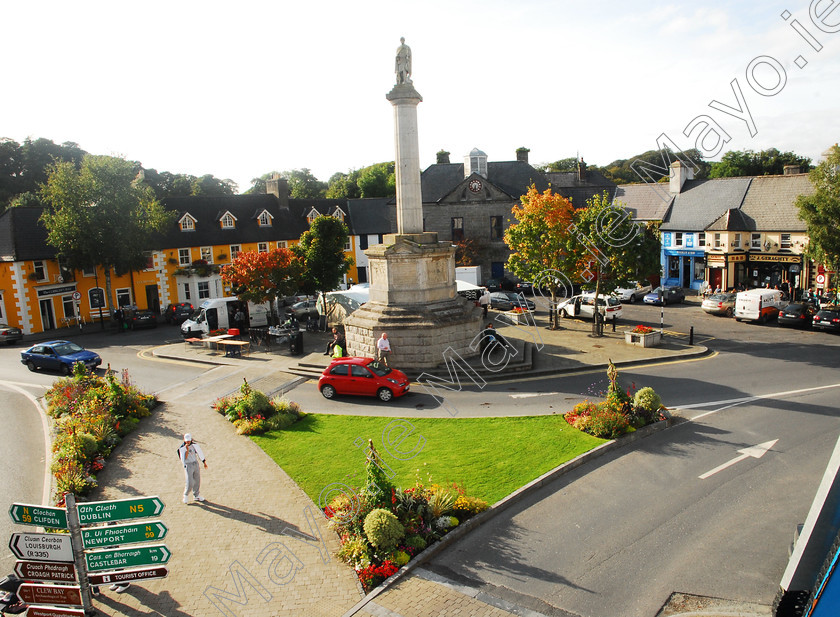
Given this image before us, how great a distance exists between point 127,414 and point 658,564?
631 inches

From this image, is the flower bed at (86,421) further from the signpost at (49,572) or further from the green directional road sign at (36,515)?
the green directional road sign at (36,515)

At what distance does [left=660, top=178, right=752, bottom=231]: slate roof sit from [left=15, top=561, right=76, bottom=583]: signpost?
146ft

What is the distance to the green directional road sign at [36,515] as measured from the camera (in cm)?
781

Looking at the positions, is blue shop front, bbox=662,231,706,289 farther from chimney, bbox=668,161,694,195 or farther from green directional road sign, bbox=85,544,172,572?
green directional road sign, bbox=85,544,172,572

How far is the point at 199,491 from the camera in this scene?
1326cm

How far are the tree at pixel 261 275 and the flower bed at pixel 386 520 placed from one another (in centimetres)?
2048

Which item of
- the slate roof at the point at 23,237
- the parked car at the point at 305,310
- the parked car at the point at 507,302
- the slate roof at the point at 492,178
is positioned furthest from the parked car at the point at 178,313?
the slate roof at the point at 492,178

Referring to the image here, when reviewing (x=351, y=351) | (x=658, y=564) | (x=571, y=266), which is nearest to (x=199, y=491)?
(x=658, y=564)

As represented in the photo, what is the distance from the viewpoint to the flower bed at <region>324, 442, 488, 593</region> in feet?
33.5

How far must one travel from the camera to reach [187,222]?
4641cm

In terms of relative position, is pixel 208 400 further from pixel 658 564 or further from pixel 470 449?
pixel 658 564

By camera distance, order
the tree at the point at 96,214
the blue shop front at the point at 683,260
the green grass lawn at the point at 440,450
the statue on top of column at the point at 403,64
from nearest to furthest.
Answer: the green grass lawn at the point at 440,450, the statue on top of column at the point at 403,64, the tree at the point at 96,214, the blue shop front at the point at 683,260

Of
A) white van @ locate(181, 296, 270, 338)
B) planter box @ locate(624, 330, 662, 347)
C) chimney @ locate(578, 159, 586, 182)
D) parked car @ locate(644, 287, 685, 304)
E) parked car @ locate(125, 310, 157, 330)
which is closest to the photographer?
planter box @ locate(624, 330, 662, 347)

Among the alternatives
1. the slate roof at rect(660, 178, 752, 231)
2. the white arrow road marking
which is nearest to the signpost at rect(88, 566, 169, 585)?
the white arrow road marking
